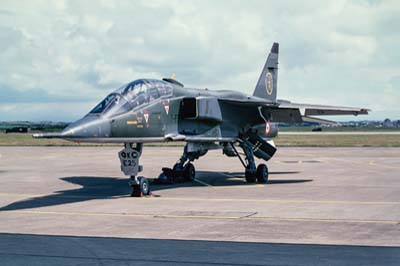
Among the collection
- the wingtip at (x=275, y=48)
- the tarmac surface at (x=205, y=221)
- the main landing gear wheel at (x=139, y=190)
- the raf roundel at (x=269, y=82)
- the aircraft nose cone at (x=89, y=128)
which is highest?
the wingtip at (x=275, y=48)

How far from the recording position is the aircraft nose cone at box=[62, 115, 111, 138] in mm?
16109

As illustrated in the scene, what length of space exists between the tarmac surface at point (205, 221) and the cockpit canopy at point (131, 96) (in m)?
2.57

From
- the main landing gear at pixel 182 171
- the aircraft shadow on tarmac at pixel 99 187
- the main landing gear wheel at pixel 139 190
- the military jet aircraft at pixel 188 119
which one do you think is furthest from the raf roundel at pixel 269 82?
the main landing gear wheel at pixel 139 190

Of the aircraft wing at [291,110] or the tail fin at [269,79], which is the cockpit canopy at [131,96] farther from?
the tail fin at [269,79]

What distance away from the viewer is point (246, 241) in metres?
11.2

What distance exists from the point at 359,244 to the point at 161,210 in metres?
6.15

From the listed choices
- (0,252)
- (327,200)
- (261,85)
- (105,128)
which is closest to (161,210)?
(105,128)

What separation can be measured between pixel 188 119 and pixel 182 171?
3212 millimetres

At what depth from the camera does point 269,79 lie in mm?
28625

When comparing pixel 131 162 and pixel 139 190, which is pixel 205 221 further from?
pixel 139 190

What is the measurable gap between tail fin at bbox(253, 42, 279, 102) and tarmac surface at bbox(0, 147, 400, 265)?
166 inches

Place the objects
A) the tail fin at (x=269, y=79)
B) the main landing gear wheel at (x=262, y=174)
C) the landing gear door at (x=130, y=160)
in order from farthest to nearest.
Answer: the tail fin at (x=269, y=79) → the main landing gear wheel at (x=262, y=174) → the landing gear door at (x=130, y=160)

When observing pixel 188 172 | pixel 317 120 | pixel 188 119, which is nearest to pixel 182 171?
pixel 188 172

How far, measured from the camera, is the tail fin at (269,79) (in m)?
28.1
